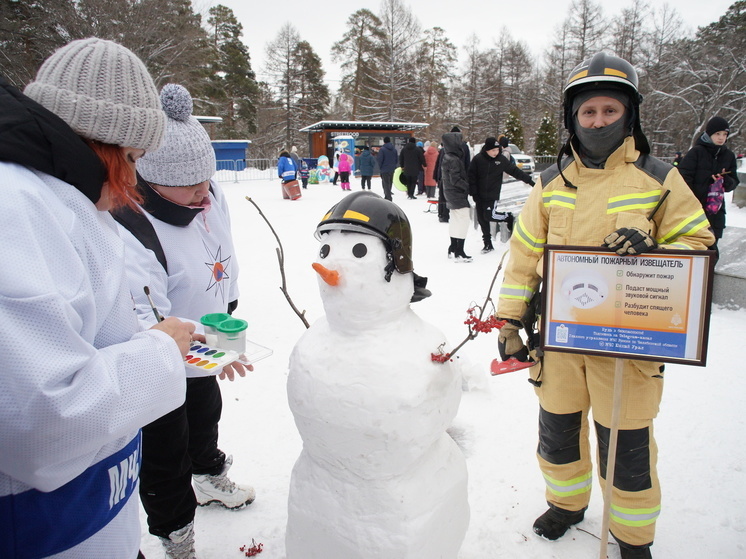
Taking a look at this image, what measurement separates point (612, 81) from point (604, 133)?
0.21 m

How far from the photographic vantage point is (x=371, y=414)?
4.97 feet

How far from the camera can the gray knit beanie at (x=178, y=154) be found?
1.88 m

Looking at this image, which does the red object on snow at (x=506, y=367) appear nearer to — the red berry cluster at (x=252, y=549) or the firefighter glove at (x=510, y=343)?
the firefighter glove at (x=510, y=343)

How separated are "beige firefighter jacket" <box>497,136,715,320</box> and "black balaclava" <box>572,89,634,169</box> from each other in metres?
0.03

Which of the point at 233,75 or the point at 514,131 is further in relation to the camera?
the point at 233,75

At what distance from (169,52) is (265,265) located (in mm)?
16250

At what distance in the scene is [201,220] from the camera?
7.11 ft

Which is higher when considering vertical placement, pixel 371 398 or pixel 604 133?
pixel 604 133

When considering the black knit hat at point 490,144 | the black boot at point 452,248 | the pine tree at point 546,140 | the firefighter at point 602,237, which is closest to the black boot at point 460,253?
the black boot at point 452,248

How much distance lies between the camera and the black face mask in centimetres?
192

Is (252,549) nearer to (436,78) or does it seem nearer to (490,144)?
(490,144)

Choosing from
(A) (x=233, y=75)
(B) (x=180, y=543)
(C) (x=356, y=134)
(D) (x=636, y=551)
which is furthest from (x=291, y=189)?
(A) (x=233, y=75)

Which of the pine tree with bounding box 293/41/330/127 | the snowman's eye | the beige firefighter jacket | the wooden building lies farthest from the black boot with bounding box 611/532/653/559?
the pine tree with bounding box 293/41/330/127

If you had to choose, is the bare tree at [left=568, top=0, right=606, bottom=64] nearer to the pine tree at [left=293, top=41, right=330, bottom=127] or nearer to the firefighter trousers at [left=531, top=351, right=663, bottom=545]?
the pine tree at [left=293, top=41, right=330, bottom=127]
